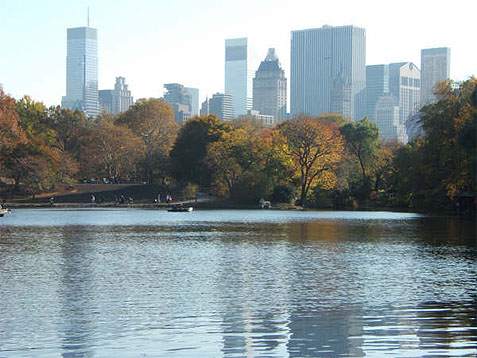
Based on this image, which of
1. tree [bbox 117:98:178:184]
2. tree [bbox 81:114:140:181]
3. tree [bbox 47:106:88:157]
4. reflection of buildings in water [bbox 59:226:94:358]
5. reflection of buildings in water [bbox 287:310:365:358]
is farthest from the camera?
tree [bbox 117:98:178:184]

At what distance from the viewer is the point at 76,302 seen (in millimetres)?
16328

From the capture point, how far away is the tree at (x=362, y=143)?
83.9 m

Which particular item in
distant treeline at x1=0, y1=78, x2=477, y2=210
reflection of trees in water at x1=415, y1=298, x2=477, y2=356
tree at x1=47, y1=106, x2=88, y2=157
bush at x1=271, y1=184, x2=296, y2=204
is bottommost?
reflection of trees in water at x1=415, y1=298, x2=477, y2=356

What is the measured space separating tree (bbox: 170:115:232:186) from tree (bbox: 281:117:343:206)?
10.1 meters

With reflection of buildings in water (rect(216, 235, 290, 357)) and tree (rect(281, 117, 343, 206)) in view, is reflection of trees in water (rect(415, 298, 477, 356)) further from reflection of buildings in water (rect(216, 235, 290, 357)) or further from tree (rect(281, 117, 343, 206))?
tree (rect(281, 117, 343, 206))

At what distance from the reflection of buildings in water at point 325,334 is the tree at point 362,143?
68941mm

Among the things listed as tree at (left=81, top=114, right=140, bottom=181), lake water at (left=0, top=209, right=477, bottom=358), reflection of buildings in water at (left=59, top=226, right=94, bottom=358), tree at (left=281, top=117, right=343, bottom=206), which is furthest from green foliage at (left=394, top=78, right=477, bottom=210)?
tree at (left=81, top=114, right=140, bottom=181)

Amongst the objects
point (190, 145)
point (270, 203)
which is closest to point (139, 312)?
point (270, 203)

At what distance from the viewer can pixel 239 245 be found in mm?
31094

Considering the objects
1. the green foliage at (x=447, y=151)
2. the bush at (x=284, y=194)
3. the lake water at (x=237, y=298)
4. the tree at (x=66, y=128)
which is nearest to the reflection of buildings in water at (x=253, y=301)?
the lake water at (x=237, y=298)

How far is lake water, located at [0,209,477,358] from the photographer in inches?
477

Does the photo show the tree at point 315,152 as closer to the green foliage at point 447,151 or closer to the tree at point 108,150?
the green foliage at point 447,151

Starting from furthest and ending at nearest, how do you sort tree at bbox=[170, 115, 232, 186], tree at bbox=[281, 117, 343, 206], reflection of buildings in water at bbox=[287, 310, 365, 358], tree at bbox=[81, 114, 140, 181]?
tree at bbox=[81, 114, 140, 181]
tree at bbox=[170, 115, 232, 186]
tree at bbox=[281, 117, 343, 206]
reflection of buildings in water at bbox=[287, 310, 365, 358]

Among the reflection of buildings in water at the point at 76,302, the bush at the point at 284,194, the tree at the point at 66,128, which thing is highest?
the tree at the point at 66,128
